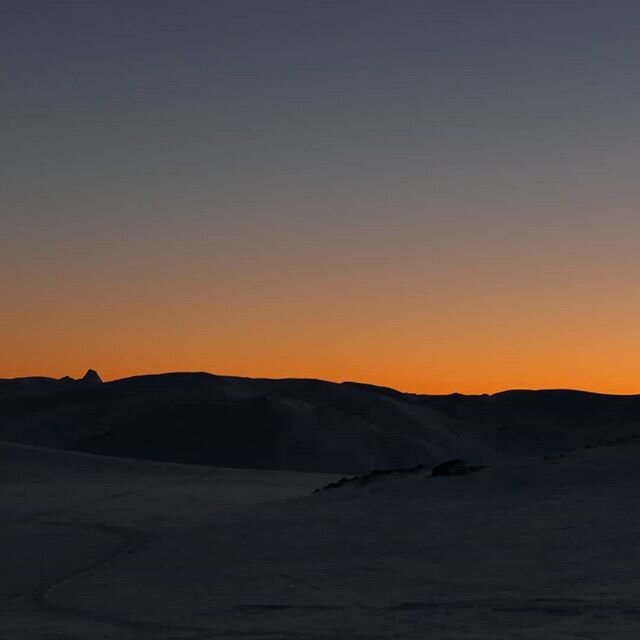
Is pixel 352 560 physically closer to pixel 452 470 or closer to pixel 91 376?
pixel 452 470

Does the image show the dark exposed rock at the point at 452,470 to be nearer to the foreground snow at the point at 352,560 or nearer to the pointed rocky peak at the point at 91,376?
the foreground snow at the point at 352,560

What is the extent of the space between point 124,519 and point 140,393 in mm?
64000

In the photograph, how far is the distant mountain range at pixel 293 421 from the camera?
60.5 m

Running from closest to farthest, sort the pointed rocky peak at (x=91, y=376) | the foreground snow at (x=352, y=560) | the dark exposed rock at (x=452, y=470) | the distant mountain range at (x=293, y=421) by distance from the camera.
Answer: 1. the foreground snow at (x=352, y=560)
2. the dark exposed rock at (x=452, y=470)
3. the distant mountain range at (x=293, y=421)
4. the pointed rocky peak at (x=91, y=376)

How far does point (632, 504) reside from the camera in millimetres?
18000

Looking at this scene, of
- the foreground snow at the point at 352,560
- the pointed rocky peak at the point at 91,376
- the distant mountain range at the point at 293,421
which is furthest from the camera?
the pointed rocky peak at the point at 91,376

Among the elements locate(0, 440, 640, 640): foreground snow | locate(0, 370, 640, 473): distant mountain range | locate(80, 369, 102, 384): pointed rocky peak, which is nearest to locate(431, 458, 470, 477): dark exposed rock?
locate(0, 440, 640, 640): foreground snow

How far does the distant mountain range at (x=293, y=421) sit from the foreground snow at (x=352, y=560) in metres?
25.2

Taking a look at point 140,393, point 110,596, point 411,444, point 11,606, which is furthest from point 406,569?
point 140,393

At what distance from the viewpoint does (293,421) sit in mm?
62406

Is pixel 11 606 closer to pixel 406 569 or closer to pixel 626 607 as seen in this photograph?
pixel 406 569

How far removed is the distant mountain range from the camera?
2383 inches

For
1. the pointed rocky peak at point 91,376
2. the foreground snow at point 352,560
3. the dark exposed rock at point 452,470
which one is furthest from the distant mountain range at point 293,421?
the foreground snow at point 352,560

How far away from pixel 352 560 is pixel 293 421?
4832 cm
